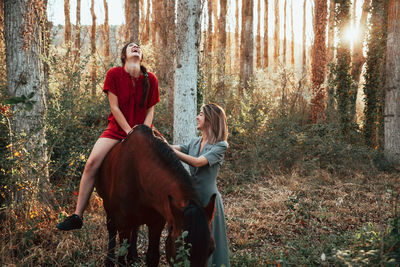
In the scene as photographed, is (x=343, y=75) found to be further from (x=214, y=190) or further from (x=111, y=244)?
(x=111, y=244)

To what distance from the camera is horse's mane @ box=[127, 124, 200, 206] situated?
2064mm

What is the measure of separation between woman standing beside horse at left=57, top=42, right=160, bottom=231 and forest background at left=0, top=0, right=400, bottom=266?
2.19ft

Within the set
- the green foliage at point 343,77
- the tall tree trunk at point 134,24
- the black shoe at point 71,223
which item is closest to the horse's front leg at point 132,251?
the black shoe at point 71,223

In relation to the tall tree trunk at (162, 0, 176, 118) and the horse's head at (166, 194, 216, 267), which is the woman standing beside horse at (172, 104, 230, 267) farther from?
the tall tree trunk at (162, 0, 176, 118)

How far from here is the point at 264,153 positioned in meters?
8.07

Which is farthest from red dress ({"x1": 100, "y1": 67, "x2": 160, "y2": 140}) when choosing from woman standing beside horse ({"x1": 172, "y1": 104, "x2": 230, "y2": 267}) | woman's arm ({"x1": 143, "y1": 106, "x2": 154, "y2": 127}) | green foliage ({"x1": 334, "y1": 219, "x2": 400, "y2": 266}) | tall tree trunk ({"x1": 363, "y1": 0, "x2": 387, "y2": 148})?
tall tree trunk ({"x1": 363, "y1": 0, "x2": 387, "y2": 148})

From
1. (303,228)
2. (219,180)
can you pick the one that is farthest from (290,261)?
(219,180)

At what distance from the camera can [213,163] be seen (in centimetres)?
283

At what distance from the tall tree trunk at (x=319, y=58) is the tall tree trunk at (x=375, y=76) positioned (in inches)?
71.0

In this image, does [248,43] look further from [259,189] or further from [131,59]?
[131,59]

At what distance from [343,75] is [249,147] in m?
4.52

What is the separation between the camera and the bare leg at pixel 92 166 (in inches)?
124

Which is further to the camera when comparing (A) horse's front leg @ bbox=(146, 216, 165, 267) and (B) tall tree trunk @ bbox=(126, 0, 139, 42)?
(B) tall tree trunk @ bbox=(126, 0, 139, 42)

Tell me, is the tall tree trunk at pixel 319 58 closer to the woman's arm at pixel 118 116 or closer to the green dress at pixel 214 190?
the green dress at pixel 214 190
